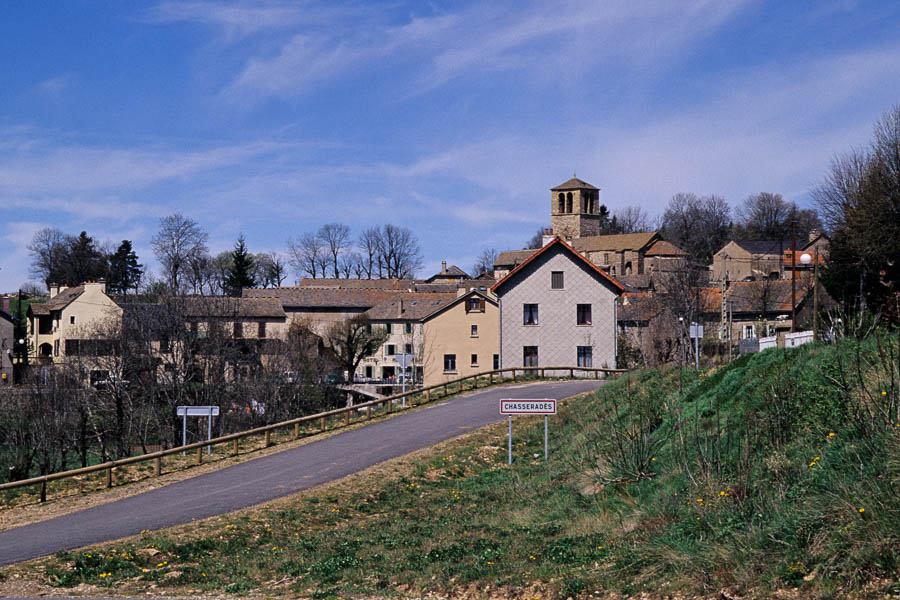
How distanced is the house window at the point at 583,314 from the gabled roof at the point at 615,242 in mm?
83867

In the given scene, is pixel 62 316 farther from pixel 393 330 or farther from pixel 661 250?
pixel 661 250

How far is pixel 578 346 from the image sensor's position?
56.5 meters

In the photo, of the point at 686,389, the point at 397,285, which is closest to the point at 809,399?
the point at 686,389

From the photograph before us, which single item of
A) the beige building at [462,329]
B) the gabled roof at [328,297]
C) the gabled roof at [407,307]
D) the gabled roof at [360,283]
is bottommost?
the beige building at [462,329]

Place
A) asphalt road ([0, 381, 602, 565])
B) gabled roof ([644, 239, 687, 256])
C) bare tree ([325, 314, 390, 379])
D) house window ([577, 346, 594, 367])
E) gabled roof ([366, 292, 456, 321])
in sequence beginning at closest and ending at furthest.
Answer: asphalt road ([0, 381, 602, 565])
house window ([577, 346, 594, 367])
bare tree ([325, 314, 390, 379])
gabled roof ([366, 292, 456, 321])
gabled roof ([644, 239, 687, 256])

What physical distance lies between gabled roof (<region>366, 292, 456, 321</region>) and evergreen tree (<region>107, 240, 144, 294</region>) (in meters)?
47.6

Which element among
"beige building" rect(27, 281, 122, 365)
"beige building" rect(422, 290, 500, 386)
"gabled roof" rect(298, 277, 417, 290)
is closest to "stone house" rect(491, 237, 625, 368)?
"beige building" rect(422, 290, 500, 386)

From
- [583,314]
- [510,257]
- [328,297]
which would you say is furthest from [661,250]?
[583,314]

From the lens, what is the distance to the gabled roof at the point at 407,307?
8744 cm

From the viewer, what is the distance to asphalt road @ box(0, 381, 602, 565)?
55.1ft

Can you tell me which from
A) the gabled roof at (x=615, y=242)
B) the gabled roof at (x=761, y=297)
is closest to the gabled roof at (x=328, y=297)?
the gabled roof at (x=761, y=297)

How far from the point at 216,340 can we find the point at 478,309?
2785 cm

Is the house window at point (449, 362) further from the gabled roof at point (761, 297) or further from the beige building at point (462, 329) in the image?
the gabled roof at point (761, 297)

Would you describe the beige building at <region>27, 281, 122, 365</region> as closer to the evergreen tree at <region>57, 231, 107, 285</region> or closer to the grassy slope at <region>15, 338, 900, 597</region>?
the evergreen tree at <region>57, 231, 107, 285</region>
